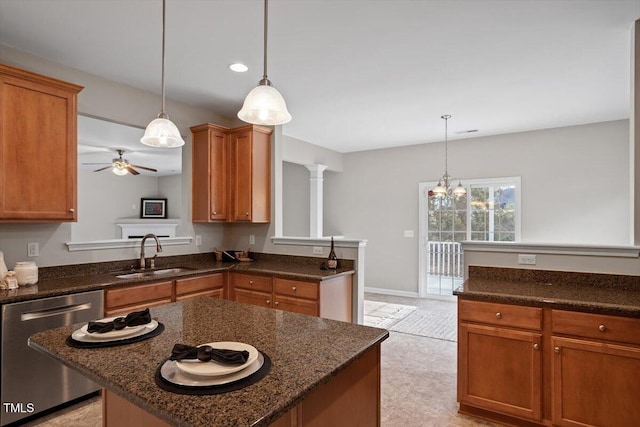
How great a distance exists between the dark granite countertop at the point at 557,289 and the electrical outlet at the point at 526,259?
0.21 feet

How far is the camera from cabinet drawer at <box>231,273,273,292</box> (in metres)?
3.50

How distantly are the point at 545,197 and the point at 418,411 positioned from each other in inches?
159

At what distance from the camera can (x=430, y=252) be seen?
6254 mm

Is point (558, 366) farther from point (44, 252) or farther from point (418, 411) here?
point (44, 252)

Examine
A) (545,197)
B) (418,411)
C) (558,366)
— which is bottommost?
(418,411)

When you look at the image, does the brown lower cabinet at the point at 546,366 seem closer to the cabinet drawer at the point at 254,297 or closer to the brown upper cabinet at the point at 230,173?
the cabinet drawer at the point at 254,297

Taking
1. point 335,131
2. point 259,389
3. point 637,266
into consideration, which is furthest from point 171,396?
point 335,131

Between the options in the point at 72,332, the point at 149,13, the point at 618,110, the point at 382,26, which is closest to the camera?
the point at 72,332

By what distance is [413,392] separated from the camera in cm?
288

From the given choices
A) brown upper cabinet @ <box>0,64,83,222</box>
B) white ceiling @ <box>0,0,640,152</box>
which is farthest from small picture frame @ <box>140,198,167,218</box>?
brown upper cabinet @ <box>0,64,83,222</box>

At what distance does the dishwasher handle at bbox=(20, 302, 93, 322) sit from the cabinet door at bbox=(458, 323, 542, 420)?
2.68m

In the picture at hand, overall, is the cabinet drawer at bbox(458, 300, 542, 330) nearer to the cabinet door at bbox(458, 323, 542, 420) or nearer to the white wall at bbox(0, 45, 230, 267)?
the cabinet door at bbox(458, 323, 542, 420)

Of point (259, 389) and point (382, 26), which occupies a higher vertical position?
point (382, 26)

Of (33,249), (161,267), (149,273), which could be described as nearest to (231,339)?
(149,273)
